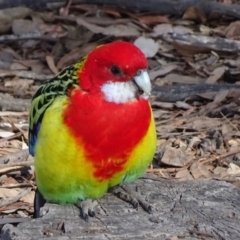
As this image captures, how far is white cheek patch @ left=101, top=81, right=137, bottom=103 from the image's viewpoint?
13.0 feet

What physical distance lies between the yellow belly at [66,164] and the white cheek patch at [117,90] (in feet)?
0.76

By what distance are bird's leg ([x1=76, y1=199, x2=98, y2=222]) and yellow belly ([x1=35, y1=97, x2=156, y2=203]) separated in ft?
0.10

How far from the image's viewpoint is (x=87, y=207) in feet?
13.1

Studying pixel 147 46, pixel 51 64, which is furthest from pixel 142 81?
pixel 147 46

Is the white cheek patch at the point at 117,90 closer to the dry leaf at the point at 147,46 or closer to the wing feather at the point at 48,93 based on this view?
the wing feather at the point at 48,93

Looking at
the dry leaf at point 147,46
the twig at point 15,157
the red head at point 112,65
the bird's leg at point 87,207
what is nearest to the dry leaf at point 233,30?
the dry leaf at point 147,46

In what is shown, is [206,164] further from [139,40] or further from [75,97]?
[139,40]

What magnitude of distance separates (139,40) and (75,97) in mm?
2909

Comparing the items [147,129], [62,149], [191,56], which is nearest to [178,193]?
[147,129]

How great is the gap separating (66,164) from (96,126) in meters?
0.24

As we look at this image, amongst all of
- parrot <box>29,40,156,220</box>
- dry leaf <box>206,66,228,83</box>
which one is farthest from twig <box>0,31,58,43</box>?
parrot <box>29,40,156,220</box>

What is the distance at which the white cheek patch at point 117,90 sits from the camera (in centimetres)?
398

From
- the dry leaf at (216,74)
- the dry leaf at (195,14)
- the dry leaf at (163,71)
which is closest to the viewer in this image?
the dry leaf at (216,74)

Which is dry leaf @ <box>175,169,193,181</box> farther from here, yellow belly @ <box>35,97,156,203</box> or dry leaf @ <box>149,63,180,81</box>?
dry leaf @ <box>149,63,180,81</box>
